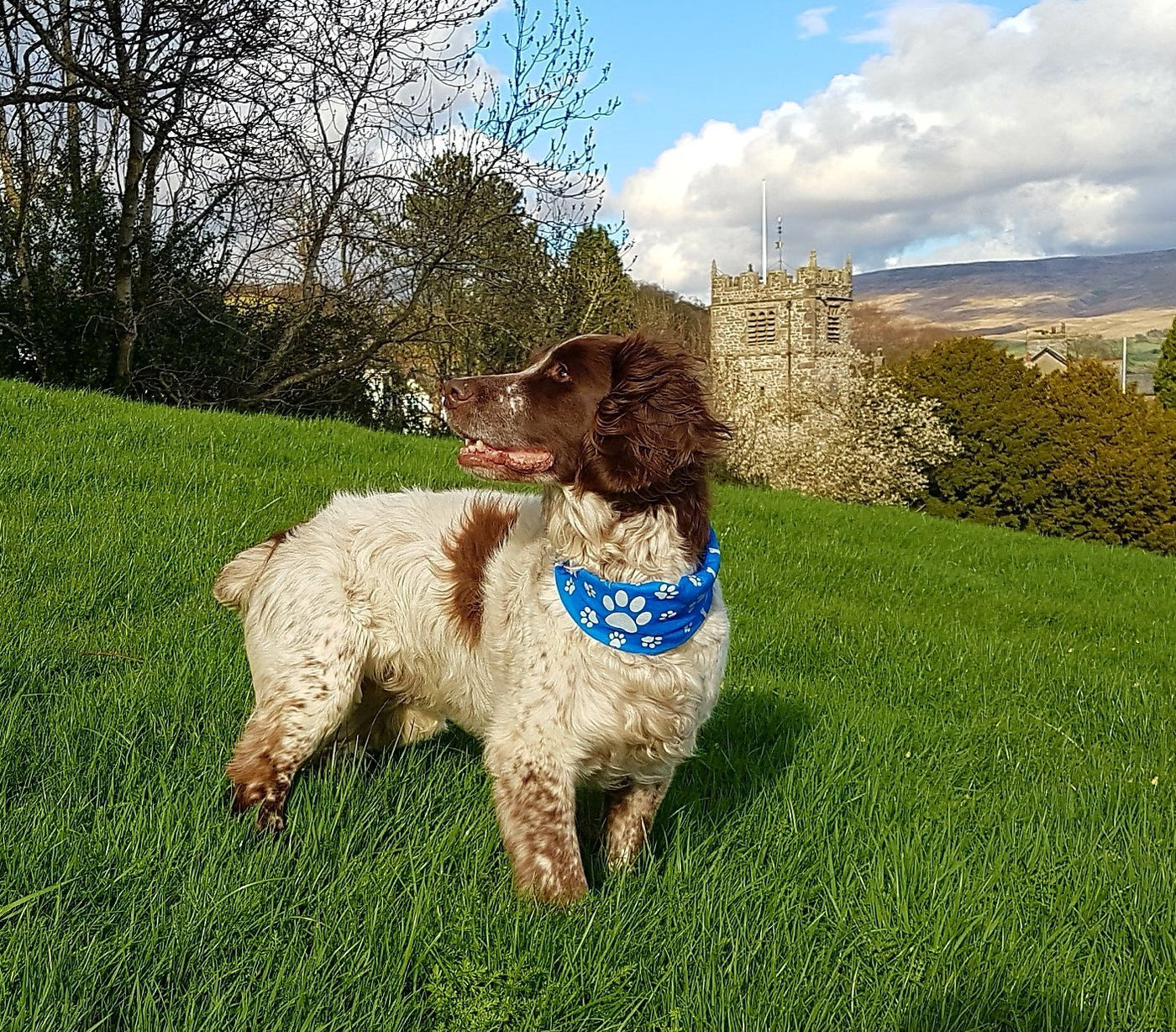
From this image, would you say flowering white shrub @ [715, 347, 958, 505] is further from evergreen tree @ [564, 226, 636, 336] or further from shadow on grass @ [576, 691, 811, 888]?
shadow on grass @ [576, 691, 811, 888]

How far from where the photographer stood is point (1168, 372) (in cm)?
4744

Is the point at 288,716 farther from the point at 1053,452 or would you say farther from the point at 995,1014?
the point at 1053,452

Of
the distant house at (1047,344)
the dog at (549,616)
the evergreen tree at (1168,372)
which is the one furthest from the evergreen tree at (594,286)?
the distant house at (1047,344)

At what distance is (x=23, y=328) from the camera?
1510 cm

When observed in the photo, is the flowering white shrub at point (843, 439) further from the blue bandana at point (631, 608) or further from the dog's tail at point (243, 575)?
the blue bandana at point (631, 608)

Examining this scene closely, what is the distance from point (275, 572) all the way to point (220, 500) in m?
3.94

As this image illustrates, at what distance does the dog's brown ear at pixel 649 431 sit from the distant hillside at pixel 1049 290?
74271 mm

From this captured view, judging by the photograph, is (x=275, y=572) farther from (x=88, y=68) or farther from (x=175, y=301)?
(x=175, y=301)

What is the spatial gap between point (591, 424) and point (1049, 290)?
152 metres

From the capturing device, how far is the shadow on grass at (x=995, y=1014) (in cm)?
277

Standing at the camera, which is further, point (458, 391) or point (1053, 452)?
point (1053, 452)

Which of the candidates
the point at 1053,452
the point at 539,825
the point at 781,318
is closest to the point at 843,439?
the point at 1053,452

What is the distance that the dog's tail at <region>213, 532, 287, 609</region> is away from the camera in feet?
13.3

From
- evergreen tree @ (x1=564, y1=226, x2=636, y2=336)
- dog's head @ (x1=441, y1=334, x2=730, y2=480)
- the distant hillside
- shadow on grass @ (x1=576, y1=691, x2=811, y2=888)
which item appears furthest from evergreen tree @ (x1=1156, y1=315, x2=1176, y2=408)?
dog's head @ (x1=441, y1=334, x2=730, y2=480)
